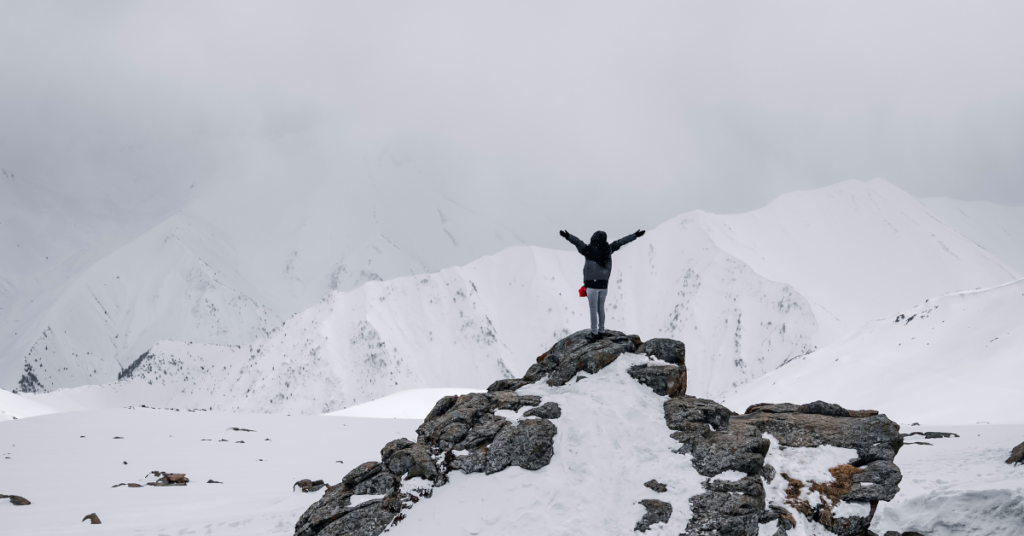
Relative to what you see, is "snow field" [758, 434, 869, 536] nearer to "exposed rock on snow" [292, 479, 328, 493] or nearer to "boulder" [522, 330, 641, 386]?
"boulder" [522, 330, 641, 386]

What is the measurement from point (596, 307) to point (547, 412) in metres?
3.29

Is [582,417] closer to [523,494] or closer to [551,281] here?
[523,494]

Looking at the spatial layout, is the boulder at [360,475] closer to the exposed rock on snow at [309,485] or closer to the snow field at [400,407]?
the exposed rock on snow at [309,485]

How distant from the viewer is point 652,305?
108m

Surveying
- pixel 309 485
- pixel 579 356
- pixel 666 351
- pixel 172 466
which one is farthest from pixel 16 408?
pixel 666 351

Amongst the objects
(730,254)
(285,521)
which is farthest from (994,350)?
(730,254)

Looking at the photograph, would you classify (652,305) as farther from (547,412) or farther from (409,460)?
(409,460)

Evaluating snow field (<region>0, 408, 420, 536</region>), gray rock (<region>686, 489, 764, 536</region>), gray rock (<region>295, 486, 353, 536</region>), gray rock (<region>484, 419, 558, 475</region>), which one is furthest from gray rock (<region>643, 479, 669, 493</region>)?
snow field (<region>0, 408, 420, 536</region>)

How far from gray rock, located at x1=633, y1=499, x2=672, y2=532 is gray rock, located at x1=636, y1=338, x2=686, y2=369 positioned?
14.5ft

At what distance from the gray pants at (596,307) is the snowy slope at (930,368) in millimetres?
25389

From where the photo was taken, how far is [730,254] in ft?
344

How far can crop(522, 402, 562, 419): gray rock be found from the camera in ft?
38.8

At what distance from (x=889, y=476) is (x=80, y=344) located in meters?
225

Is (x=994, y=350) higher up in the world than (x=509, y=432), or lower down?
higher up
